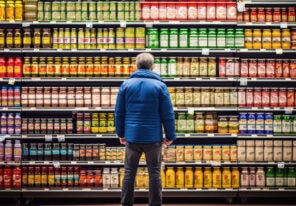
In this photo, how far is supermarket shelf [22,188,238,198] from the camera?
584 cm

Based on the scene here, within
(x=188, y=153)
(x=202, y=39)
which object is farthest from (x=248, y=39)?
(x=188, y=153)

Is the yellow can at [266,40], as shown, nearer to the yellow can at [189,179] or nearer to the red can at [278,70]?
the red can at [278,70]

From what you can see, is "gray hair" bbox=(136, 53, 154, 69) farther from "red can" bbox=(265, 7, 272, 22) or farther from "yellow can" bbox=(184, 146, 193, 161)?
"red can" bbox=(265, 7, 272, 22)

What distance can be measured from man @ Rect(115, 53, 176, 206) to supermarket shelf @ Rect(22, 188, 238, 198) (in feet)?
4.94

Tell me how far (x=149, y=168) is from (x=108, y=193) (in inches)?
69.1

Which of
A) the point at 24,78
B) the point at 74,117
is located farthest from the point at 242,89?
the point at 24,78

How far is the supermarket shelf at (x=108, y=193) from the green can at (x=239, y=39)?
74.6 inches

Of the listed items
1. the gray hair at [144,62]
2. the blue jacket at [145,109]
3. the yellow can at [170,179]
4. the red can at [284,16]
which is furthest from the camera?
the red can at [284,16]

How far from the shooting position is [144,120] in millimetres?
4238

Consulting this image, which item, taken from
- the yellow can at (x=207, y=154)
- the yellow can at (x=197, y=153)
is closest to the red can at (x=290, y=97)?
the yellow can at (x=207, y=154)

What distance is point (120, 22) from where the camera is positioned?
19.2ft

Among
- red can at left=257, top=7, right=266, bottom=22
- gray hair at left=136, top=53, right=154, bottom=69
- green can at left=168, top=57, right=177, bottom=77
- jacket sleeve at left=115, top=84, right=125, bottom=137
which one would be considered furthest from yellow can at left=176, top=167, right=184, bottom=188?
red can at left=257, top=7, right=266, bottom=22

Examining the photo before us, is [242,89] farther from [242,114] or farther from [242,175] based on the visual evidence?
[242,175]

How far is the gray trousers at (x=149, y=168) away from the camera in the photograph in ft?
14.0
